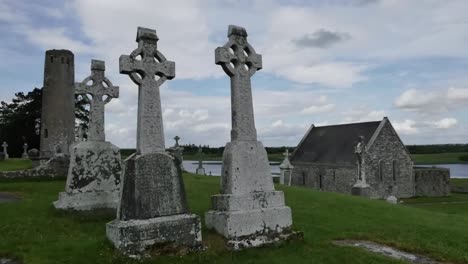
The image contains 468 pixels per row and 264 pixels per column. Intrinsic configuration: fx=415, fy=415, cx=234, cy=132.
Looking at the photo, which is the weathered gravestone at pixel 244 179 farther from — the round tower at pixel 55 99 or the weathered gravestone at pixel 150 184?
the round tower at pixel 55 99

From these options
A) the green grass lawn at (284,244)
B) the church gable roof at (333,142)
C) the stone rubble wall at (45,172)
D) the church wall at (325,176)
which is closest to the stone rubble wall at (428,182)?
the church gable roof at (333,142)

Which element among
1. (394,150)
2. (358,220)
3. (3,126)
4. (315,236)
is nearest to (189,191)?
(358,220)

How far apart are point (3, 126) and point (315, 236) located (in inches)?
2219

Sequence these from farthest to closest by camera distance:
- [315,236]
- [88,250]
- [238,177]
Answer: [315,236] → [238,177] → [88,250]

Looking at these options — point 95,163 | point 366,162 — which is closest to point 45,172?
point 95,163

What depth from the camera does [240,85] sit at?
900 cm

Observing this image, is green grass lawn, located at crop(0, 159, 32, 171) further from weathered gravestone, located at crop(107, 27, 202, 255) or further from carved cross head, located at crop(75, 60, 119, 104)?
weathered gravestone, located at crop(107, 27, 202, 255)

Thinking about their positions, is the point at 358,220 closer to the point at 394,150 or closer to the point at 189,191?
the point at 189,191

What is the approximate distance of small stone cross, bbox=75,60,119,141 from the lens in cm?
1178

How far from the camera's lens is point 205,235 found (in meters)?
8.48

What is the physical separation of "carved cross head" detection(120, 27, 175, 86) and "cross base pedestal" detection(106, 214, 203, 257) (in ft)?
8.65

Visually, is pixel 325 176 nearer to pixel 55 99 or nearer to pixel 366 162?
pixel 366 162

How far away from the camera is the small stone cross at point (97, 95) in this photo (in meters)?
11.8

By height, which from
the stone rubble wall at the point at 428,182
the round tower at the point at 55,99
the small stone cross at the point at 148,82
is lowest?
the stone rubble wall at the point at 428,182
